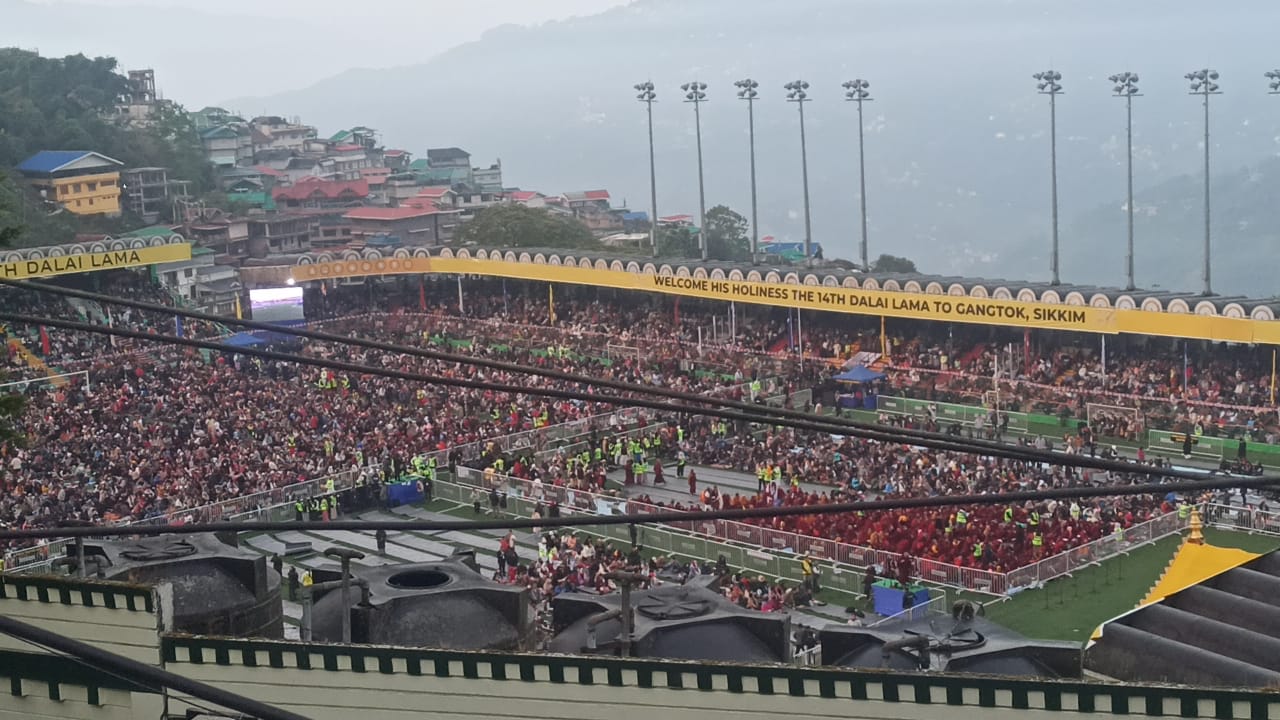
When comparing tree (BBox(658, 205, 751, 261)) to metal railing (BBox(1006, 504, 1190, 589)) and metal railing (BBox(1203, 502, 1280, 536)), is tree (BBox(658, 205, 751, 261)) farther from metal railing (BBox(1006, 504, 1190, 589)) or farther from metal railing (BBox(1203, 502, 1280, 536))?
metal railing (BBox(1006, 504, 1190, 589))

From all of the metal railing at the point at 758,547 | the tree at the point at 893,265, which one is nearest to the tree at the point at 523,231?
the tree at the point at 893,265

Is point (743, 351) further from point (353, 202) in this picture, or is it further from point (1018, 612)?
point (353, 202)

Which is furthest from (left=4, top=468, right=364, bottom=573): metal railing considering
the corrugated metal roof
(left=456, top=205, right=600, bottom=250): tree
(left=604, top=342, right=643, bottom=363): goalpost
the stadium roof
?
(left=456, top=205, right=600, bottom=250): tree

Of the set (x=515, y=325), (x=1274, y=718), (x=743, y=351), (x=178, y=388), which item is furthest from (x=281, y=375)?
(x=1274, y=718)

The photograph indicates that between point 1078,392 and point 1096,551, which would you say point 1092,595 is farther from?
point 1078,392

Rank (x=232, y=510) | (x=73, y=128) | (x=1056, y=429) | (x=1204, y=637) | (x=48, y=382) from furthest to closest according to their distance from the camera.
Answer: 1. (x=73, y=128)
2. (x=48, y=382)
3. (x=1056, y=429)
4. (x=232, y=510)
5. (x=1204, y=637)

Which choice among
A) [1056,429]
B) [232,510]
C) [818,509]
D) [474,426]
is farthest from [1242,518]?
[818,509]

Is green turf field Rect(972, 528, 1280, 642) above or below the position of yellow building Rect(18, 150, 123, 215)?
below
